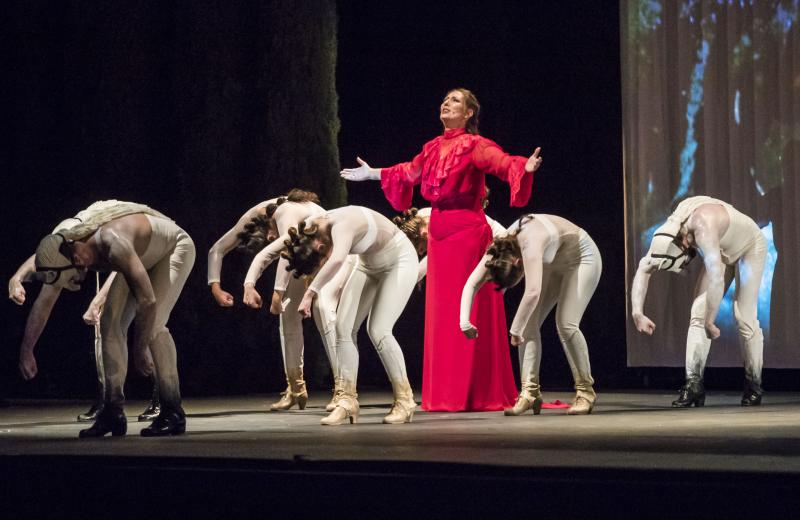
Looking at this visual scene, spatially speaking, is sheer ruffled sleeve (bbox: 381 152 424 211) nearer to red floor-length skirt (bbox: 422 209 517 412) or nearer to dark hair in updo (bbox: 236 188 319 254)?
red floor-length skirt (bbox: 422 209 517 412)

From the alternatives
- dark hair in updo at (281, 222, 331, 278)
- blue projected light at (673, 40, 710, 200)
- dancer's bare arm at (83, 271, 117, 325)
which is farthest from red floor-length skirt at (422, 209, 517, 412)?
blue projected light at (673, 40, 710, 200)

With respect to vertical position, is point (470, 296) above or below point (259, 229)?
below

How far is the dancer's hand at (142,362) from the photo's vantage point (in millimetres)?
6000

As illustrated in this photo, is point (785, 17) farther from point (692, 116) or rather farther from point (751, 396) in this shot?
point (751, 396)

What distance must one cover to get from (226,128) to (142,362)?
4.52 meters

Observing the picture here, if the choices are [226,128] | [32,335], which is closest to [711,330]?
[32,335]

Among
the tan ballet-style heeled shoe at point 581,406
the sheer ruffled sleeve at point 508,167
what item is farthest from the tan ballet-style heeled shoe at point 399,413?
the sheer ruffled sleeve at point 508,167

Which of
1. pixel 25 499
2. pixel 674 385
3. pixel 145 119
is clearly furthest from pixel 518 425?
pixel 145 119

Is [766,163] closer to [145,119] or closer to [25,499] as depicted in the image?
[145,119]

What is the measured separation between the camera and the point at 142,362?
6.18 meters

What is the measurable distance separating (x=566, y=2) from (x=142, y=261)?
5576 millimetres

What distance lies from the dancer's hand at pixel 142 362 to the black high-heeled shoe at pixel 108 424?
232mm

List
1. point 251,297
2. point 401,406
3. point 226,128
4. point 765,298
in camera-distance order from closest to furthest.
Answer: point 401,406
point 251,297
point 765,298
point 226,128

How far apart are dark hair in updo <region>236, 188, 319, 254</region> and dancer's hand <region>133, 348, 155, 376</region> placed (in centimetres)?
107
